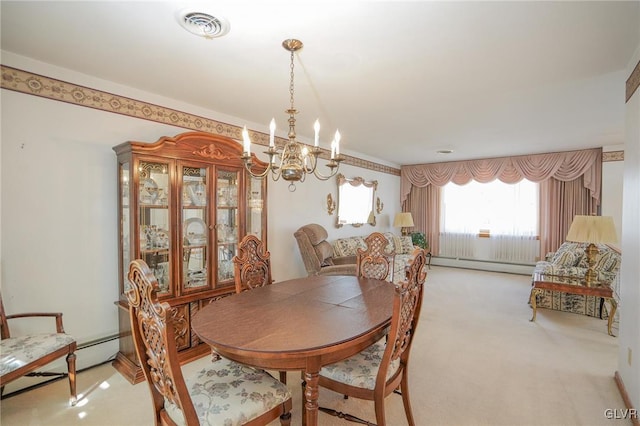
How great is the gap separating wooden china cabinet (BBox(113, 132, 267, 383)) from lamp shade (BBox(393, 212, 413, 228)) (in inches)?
174

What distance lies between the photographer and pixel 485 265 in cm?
671

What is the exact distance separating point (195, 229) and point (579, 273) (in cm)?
461

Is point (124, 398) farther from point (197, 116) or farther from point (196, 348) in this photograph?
point (197, 116)

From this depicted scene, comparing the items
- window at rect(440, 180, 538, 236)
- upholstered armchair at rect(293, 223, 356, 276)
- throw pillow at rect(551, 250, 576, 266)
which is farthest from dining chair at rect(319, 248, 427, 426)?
window at rect(440, 180, 538, 236)

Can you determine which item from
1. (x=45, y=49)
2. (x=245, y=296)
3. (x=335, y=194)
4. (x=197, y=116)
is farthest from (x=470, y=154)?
(x=45, y=49)

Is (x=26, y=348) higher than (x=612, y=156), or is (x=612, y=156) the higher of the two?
(x=612, y=156)

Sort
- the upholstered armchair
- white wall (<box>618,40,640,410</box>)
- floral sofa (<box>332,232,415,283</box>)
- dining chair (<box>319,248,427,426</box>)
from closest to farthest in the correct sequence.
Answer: dining chair (<box>319,248,427,426</box>) < white wall (<box>618,40,640,410</box>) < the upholstered armchair < floral sofa (<box>332,232,415,283</box>)

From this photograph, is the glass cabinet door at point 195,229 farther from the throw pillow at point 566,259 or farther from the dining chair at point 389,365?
the throw pillow at point 566,259

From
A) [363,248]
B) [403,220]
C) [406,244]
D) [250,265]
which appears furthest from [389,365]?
[403,220]

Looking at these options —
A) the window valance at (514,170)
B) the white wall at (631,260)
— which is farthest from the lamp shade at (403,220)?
the white wall at (631,260)

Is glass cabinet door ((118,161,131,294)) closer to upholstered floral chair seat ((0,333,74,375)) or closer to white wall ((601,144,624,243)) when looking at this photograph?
upholstered floral chair seat ((0,333,74,375))

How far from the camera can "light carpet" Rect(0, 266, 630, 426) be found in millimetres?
2034

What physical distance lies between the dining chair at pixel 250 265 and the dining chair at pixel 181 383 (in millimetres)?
794

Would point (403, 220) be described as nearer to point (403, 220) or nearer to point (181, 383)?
point (403, 220)
